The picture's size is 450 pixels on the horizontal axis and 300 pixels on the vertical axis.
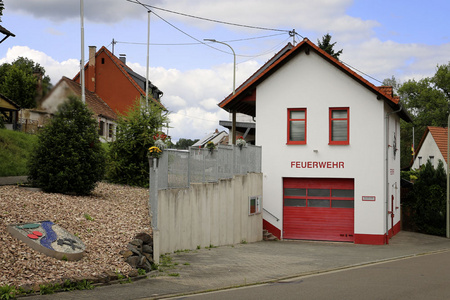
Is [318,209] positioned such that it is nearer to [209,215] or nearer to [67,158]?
[209,215]

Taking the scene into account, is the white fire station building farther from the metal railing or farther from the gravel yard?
the gravel yard

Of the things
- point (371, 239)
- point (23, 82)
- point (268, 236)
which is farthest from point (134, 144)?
point (23, 82)

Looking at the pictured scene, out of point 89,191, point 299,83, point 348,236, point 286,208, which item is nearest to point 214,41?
point 299,83

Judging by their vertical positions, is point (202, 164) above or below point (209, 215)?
above

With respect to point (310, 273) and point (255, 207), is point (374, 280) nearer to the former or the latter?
point (310, 273)

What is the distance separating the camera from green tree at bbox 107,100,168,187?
82.2 ft

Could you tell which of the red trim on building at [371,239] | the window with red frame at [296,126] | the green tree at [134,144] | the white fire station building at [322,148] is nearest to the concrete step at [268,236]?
the white fire station building at [322,148]

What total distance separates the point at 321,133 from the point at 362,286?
14104mm

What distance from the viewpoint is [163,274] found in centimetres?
1352

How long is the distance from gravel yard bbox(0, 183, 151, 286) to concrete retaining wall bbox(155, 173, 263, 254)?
0.81 meters

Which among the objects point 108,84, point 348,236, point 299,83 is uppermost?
point 108,84

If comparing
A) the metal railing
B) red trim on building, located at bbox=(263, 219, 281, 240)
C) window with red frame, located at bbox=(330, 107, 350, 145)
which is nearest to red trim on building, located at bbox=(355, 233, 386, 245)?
red trim on building, located at bbox=(263, 219, 281, 240)

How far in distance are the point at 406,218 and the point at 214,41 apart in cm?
1598

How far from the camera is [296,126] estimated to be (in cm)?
2692
